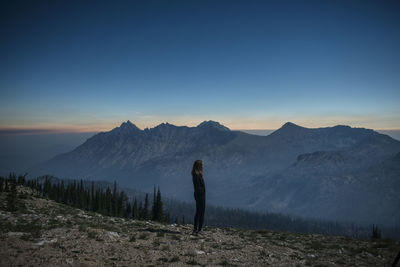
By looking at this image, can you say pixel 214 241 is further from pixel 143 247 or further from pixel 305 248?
pixel 305 248

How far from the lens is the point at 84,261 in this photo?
39.8ft

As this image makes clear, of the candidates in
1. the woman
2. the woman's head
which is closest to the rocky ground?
the woman

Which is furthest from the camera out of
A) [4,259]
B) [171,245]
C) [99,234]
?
[99,234]

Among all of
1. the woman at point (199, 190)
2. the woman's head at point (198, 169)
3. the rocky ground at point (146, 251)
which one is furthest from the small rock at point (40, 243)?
the woman's head at point (198, 169)

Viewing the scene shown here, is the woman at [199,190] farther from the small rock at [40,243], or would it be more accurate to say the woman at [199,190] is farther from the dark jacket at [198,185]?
the small rock at [40,243]

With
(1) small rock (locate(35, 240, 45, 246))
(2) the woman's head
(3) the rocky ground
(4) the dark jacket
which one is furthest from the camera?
(2) the woman's head

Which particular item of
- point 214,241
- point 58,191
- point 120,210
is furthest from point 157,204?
point 214,241

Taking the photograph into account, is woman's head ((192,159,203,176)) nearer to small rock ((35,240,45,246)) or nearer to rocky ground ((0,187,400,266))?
rocky ground ((0,187,400,266))

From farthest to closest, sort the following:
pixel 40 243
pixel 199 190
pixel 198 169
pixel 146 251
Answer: pixel 198 169, pixel 199 190, pixel 146 251, pixel 40 243

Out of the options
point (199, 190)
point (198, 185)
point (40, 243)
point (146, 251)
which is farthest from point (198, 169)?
point (40, 243)

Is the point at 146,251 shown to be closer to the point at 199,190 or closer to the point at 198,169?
the point at 199,190

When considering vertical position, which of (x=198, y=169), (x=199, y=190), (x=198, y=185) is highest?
(x=198, y=169)

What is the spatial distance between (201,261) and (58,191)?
4502 inches

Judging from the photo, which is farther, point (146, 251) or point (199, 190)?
point (199, 190)
